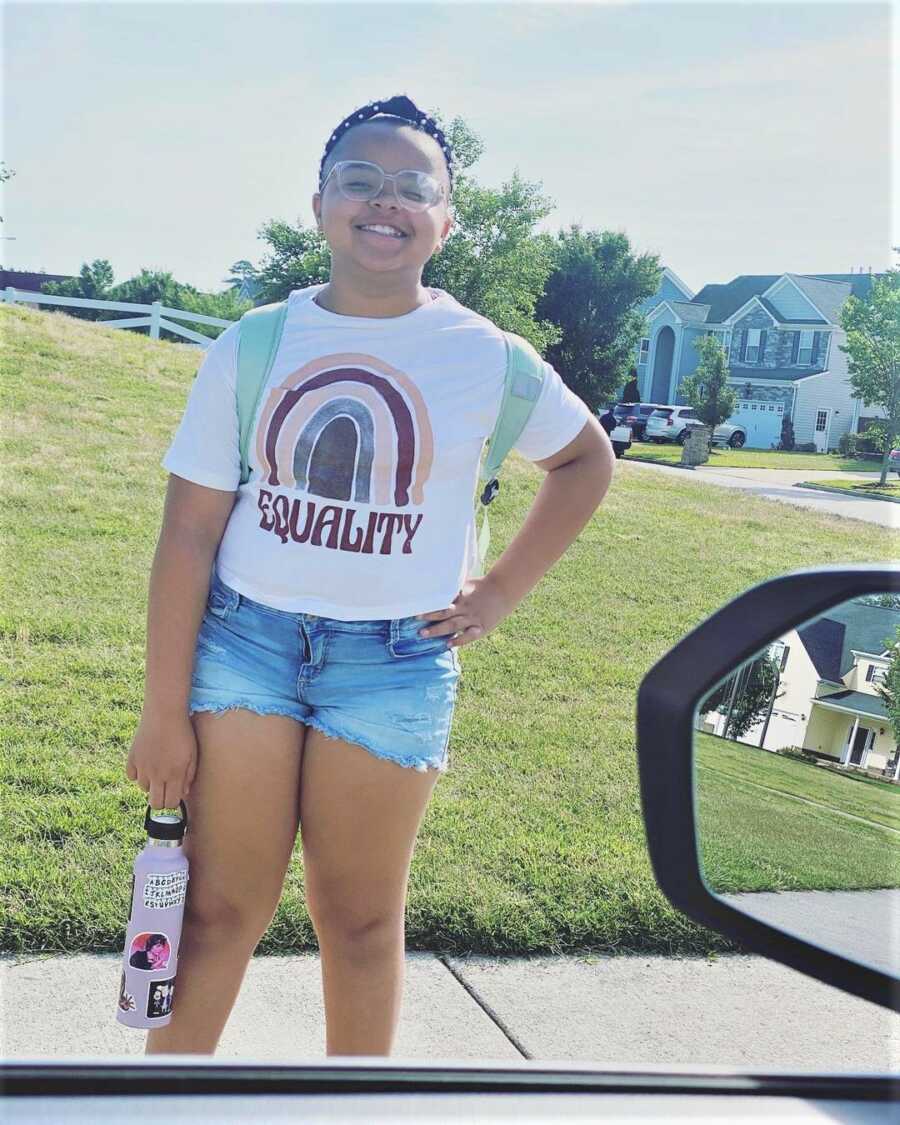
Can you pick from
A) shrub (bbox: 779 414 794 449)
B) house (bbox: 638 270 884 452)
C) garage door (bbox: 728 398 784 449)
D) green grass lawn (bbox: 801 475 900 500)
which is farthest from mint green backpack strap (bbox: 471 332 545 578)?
garage door (bbox: 728 398 784 449)

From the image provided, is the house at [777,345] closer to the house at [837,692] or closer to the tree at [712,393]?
the tree at [712,393]

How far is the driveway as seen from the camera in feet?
48.7

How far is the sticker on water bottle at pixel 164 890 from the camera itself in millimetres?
1917

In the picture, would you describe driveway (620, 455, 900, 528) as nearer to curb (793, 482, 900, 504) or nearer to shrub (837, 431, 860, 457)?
curb (793, 482, 900, 504)

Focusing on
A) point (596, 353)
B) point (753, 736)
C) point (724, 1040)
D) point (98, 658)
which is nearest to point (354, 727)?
point (753, 736)

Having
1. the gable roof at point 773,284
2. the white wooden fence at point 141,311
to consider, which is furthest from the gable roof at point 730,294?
the white wooden fence at point 141,311

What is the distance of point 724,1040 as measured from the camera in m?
3.01

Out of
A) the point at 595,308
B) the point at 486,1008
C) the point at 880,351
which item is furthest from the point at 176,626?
the point at 595,308

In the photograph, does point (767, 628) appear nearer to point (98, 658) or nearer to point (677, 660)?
point (677, 660)

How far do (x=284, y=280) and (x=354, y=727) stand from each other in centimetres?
3289

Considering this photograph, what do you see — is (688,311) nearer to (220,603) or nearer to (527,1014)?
(527,1014)

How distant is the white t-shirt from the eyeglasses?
186mm

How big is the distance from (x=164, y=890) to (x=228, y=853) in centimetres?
11

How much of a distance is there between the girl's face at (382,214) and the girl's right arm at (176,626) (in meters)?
0.45
